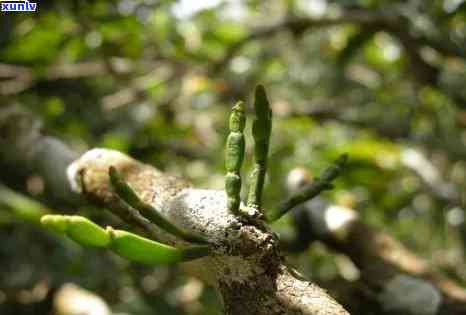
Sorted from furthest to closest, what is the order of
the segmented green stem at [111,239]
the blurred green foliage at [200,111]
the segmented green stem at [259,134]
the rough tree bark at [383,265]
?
1. the blurred green foliage at [200,111]
2. the rough tree bark at [383,265]
3. the segmented green stem at [259,134]
4. the segmented green stem at [111,239]

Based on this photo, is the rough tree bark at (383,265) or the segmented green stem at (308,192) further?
the rough tree bark at (383,265)

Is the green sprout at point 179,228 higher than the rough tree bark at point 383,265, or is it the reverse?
the rough tree bark at point 383,265

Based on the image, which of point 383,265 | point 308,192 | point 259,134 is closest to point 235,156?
point 259,134

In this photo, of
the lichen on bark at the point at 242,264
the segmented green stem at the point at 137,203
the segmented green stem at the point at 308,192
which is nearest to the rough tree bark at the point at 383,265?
the segmented green stem at the point at 308,192

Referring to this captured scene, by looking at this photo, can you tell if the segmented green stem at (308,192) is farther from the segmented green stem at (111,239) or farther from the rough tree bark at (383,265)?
the rough tree bark at (383,265)

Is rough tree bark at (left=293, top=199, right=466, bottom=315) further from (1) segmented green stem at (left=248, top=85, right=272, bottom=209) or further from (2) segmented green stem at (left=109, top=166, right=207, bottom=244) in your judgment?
(2) segmented green stem at (left=109, top=166, right=207, bottom=244)

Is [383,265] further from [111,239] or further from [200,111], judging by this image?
[200,111]

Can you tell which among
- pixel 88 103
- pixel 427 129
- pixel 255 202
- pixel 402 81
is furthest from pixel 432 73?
pixel 255 202
